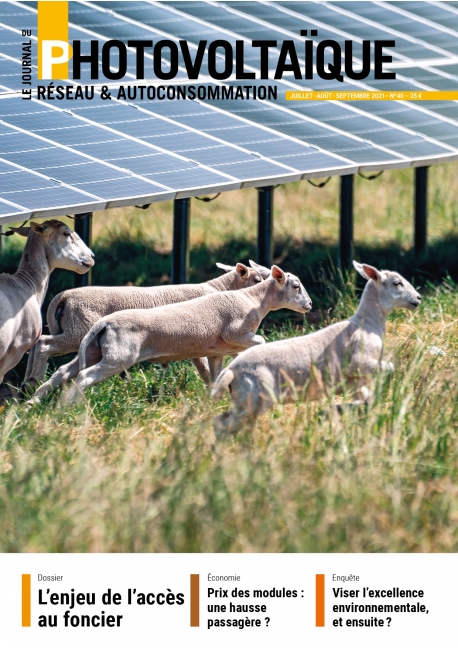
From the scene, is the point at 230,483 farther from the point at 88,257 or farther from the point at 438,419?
the point at 88,257

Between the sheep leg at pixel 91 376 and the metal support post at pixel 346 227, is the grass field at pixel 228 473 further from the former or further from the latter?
the metal support post at pixel 346 227

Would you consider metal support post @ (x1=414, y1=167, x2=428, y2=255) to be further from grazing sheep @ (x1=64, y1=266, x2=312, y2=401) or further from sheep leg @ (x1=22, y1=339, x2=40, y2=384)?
sheep leg @ (x1=22, y1=339, x2=40, y2=384)

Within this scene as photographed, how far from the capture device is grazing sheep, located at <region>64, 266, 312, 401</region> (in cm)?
981

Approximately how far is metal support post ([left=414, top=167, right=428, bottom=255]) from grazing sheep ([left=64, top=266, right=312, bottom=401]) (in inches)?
258

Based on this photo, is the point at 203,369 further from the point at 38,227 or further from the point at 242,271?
the point at 38,227

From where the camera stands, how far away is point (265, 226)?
13578 mm

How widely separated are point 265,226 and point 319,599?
7.96m

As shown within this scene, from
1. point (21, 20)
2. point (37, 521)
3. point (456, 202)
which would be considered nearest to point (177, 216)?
point (21, 20)

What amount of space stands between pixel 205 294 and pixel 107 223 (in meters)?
9.27

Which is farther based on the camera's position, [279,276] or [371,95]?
[371,95]

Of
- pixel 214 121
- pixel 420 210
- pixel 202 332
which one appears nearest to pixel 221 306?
pixel 202 332

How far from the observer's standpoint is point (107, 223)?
19.9 meters

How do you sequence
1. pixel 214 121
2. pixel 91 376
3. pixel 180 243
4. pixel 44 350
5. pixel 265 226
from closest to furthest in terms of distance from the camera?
pixel 91 376
pixel 44 350
pixel 180 243
pixel 214 121
pixel 265 226

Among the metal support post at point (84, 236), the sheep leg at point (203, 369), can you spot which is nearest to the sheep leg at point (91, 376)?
the sheep leg at point (203, 369)
